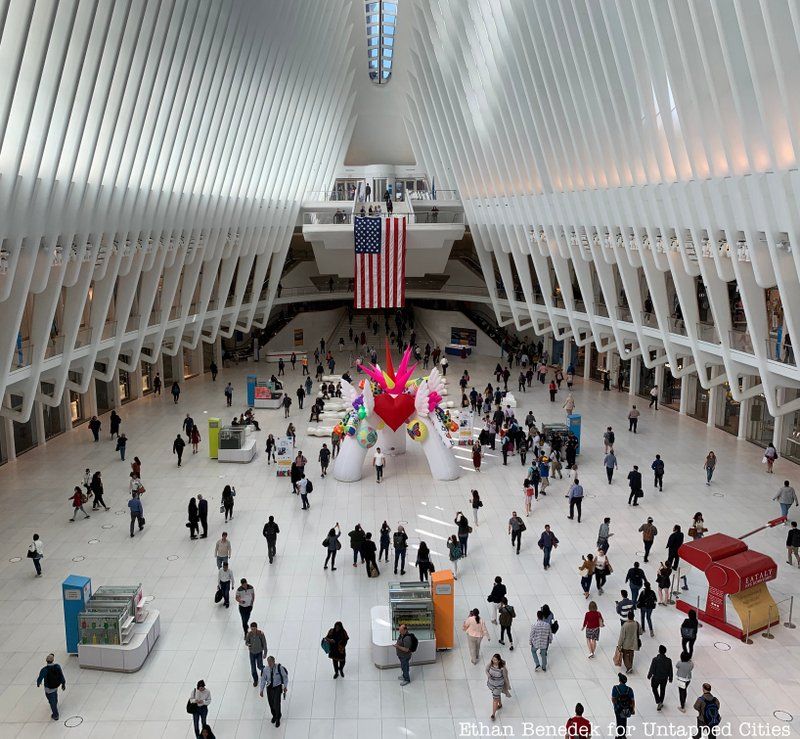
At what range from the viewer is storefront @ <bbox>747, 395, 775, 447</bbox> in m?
22.4

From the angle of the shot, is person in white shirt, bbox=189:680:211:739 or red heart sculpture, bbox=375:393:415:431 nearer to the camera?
person in white shirt, bbox=189:680:211:739

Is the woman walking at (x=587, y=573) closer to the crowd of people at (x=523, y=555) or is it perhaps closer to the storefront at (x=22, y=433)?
the crowd of people at (x=523, y=555)

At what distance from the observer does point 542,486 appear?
60.5 feet

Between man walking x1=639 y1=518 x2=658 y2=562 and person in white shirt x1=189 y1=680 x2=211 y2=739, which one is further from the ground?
man walking x1=639 y1=518 x2=658 y2=562

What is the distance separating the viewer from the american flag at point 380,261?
3244 centimetres

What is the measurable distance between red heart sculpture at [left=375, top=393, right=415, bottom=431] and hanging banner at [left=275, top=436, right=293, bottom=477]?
248 cm

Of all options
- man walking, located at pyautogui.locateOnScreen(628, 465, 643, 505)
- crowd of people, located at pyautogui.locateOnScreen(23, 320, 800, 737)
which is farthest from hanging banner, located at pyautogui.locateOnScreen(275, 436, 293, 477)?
man walking, located at pyautogui.locateOnScreen(628, 465, 643, 505)

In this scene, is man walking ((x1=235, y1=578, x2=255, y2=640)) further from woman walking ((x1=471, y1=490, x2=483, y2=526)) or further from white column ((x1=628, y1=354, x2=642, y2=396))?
white column ((x1=628, y1=354, x2=642, y2=396))

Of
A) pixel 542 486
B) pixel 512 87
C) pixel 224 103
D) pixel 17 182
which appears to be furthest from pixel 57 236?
pixel 512 87

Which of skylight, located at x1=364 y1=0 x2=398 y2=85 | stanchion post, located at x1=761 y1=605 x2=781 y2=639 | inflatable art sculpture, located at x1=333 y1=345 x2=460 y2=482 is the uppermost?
skylight, located at x1=364 y1=0 x2=398 y2=85

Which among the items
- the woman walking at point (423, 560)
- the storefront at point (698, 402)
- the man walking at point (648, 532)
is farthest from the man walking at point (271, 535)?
the storefront at point (698, 402)

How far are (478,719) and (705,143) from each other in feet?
41.6

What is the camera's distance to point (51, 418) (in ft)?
78.2

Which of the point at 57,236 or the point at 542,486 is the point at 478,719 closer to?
the point at 542,486
